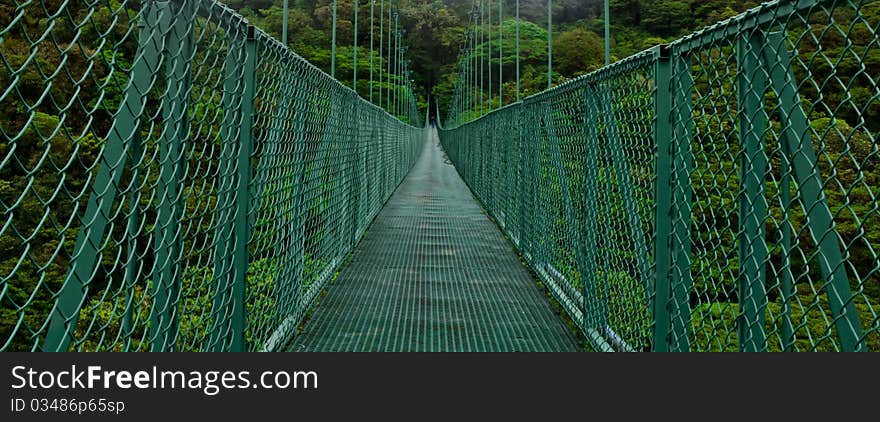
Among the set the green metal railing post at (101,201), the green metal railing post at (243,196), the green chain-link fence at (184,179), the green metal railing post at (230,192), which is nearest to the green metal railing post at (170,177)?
the green chain-link fence at (184,179)

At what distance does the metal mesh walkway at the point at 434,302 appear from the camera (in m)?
2.83

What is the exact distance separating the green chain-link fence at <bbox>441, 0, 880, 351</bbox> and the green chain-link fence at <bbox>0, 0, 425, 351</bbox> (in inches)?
48.5

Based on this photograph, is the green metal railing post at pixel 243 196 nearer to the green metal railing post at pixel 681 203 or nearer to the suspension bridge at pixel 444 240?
the suspension bridge at pixel 444 240

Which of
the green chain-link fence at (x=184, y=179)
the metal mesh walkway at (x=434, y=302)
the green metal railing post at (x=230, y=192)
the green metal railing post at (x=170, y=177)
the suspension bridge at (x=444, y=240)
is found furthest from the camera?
the metal mesh walkway at (x=434, y=302)

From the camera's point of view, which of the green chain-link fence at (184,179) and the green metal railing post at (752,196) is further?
the green metal railing post at (752,196)

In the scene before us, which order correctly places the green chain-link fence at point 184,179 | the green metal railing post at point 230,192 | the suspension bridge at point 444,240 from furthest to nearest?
the green metal railing post at point 230,192, the suspension bridge at point 444,240, the green chain-link fence at point 184,179

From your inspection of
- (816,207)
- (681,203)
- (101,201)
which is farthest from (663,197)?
(101,201)

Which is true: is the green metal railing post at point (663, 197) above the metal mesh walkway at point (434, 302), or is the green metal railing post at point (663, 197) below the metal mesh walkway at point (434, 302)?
above

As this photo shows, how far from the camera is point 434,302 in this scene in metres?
3.54

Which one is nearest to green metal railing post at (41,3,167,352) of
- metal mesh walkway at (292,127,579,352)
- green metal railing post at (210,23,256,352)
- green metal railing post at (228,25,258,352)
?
green metal railing post at (210,23,256,352)

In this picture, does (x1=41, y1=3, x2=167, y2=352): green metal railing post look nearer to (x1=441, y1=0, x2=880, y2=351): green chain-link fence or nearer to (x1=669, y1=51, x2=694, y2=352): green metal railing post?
(x1=441, y1=0, x2=880, y2=351): green chain-link fence

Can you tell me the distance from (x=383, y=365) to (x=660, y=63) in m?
1.25

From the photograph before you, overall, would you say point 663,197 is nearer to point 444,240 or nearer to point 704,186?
point 704,186

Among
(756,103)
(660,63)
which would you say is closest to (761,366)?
(756,103)
